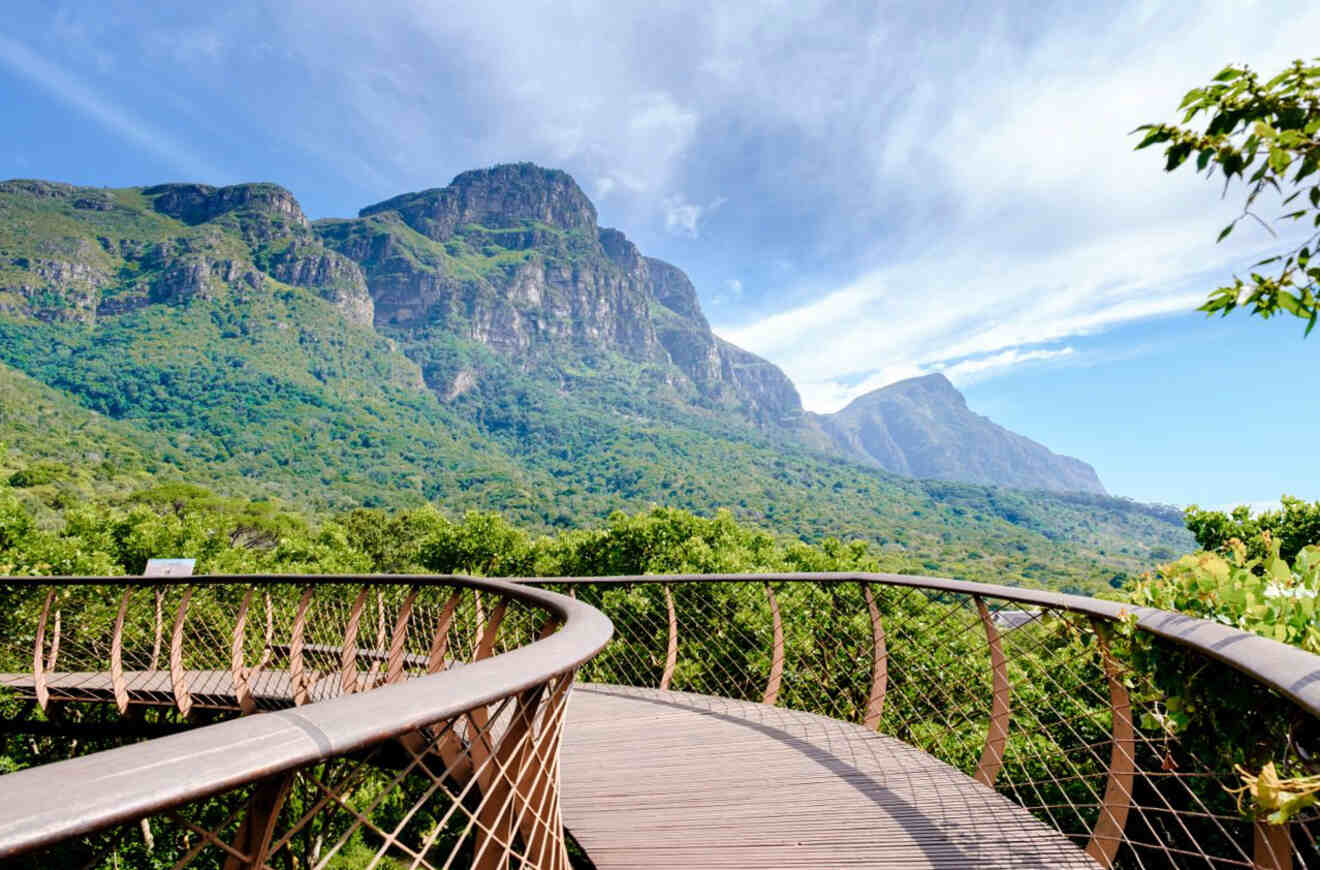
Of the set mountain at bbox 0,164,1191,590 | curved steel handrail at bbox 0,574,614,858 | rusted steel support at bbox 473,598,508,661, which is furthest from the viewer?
mountain at bbox 0,164,1191,590

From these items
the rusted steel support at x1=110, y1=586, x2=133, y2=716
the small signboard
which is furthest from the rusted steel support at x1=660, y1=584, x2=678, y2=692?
the rusted steel support at x1=110, y1=586, x2=133, y2=716

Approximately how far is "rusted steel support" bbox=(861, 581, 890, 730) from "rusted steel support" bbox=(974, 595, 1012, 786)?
0.74 meters

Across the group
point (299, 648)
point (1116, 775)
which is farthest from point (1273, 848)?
point (299, 648)

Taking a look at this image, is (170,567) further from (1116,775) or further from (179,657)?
(1116,775)

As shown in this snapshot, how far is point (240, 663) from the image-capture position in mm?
5457

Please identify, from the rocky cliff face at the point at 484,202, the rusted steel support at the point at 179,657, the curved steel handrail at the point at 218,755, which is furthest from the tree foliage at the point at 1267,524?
the rocky cliff face at the point at 484,202

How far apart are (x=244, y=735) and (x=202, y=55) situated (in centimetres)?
10268

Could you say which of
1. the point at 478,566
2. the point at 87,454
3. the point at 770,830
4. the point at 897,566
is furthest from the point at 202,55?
the point at 770,830

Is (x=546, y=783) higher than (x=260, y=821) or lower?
lower

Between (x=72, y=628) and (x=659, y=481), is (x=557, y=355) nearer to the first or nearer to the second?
(x=659, y=481)

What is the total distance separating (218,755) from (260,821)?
0.76 ft

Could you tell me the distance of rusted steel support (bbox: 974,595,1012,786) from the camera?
8.56 feet

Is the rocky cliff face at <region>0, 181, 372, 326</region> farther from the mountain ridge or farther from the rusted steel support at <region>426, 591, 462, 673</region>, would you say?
the rusted steel support at <region>426, 591, 462, 673</region>

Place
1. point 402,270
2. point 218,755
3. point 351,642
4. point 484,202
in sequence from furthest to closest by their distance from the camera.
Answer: point 484,202
point 402,270
point 351,642
point 218,755
